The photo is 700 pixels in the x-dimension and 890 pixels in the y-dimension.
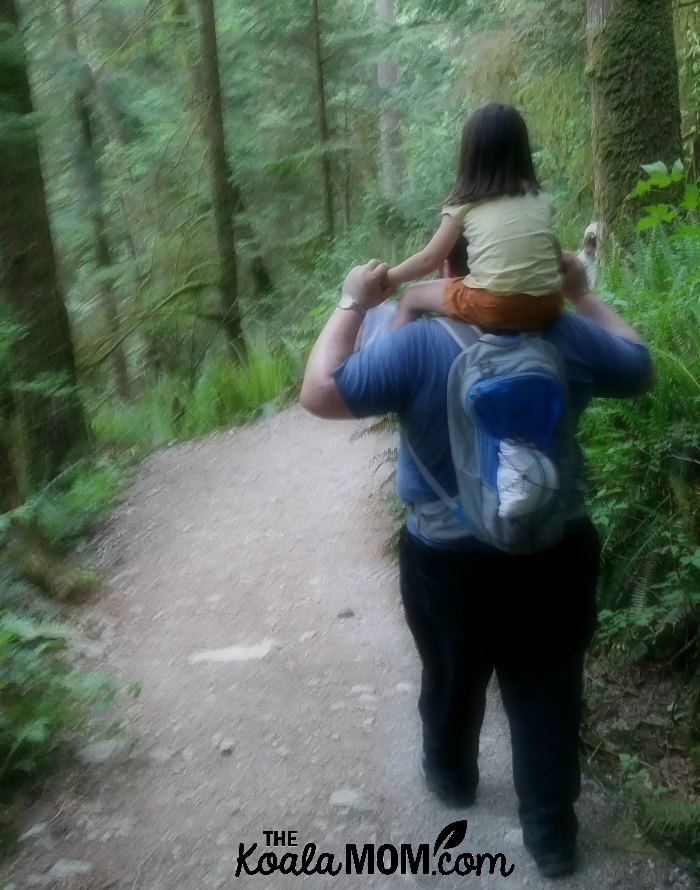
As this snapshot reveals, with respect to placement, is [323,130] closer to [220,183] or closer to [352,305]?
[220,183]

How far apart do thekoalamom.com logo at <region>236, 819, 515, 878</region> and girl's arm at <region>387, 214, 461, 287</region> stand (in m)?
2.02

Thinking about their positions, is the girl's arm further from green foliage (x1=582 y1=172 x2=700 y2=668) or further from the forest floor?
the forest floor

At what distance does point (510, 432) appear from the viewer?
226 centimetres

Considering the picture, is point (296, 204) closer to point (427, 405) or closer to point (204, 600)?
point (204, 600)

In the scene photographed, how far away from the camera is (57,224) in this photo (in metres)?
11.7

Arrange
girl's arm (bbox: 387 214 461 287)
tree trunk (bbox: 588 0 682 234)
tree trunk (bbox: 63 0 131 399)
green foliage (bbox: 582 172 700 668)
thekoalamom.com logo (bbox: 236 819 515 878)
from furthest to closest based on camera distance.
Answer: tree trunk (bbox: 63 0 131 399) → tree trunk (bbox: 588 0 682 234) → green foliage (bbox: 582 172 700 668) → thekoalamom.com logo (bbox: 236 819 515 878) → girl's arm (bbox: 387 214 461 287)

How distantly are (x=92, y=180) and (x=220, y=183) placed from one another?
180 centimetres

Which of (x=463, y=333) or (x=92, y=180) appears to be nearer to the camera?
(x=463, y=333)

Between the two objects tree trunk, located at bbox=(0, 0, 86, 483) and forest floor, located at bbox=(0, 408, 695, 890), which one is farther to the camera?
tree trunk, located at bbox=(0, 0, 86, 483)

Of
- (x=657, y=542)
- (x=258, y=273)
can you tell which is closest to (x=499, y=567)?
(x=657, y=542)

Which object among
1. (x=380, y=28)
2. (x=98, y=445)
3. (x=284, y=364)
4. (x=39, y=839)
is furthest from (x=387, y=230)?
(x=39, y=839)

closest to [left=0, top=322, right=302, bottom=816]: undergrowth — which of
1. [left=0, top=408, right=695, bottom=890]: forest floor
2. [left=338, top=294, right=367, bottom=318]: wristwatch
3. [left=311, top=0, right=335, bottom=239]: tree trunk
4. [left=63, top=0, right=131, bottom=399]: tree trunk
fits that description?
[left=0, top=408, right=695, bottom=890]: forest floor

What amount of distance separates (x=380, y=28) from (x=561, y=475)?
12683 mm

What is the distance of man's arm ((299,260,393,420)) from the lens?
237 cm
